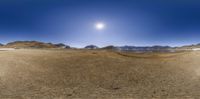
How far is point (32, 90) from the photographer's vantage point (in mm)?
11445

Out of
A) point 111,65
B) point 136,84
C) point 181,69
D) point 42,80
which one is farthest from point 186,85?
point 42,80

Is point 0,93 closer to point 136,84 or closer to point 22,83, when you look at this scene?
point 22,83

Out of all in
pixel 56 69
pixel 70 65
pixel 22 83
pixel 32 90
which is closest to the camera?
pixel 32 90

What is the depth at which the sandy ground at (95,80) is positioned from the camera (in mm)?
11078

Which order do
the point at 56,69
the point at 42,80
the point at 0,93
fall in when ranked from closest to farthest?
1. the point at 0,93
2. the point at 42,80
3. the point at 56,69

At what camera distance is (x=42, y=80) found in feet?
43.9

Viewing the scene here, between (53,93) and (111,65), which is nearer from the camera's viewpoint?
(53,93)

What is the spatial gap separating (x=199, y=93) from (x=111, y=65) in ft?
26.8

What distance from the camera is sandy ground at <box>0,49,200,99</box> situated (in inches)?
436

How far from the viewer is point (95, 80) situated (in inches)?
552

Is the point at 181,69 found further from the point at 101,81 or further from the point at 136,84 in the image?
the point at 101,81

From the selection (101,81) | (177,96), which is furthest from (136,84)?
(177,96)

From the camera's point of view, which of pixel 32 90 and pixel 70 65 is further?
pixel 70 65

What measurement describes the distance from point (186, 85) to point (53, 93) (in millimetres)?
7274
